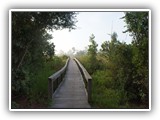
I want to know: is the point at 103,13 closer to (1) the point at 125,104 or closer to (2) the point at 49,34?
(2) the point at 49,34

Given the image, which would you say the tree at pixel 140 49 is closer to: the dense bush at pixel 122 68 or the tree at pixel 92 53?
the dense bush at pixel 122 68

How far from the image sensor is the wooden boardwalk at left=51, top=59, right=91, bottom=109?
664 centimetres

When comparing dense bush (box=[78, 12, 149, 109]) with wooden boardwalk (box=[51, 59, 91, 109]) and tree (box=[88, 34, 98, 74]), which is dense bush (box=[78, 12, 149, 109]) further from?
wooden boardwalk (box=[51, 59, 91, 109])

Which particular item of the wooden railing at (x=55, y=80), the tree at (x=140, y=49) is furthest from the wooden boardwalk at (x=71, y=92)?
the tree at (x=140, y=49)

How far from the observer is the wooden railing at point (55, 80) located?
6.72 metres

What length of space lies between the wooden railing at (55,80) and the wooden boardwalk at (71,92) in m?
0.05

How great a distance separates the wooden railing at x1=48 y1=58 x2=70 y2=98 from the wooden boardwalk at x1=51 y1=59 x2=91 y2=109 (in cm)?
5

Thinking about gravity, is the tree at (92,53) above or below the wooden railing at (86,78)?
above

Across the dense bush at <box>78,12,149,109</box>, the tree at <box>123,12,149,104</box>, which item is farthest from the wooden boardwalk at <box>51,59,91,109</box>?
the tree at <box>123,12,149,104</box>

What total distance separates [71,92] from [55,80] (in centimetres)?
26

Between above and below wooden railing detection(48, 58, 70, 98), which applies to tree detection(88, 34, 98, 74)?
above

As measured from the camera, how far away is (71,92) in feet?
22.7
